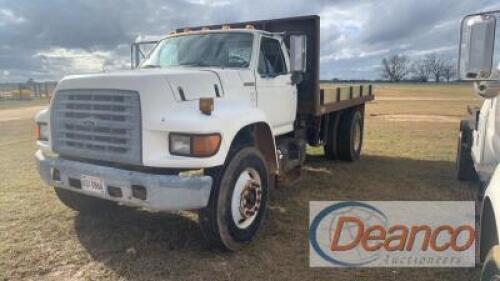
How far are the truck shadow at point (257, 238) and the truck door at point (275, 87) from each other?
121cm

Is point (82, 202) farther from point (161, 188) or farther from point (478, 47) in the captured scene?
point (478, 47)

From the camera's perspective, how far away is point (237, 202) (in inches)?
171

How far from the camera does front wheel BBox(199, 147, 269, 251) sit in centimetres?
409

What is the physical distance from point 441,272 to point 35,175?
6663 mm

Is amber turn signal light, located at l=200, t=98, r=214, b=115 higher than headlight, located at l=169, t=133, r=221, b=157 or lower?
higher

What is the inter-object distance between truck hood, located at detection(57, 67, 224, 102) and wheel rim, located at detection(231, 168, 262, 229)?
0.92 m

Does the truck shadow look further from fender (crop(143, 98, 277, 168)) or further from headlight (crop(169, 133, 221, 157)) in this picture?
headlight (crop(169, 133, 221, 157))

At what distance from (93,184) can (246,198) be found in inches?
59.4

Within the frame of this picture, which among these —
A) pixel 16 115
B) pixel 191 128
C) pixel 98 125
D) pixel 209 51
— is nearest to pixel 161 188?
pixel 191 128

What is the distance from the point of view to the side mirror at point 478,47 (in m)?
2.94

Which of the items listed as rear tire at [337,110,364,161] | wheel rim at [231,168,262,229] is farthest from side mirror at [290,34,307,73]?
rear tire at [337,110,364,161]

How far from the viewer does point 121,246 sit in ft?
15.0

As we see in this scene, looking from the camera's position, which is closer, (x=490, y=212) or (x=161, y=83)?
(x=490, y=212)

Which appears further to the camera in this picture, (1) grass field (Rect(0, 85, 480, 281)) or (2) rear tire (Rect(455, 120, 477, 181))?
(2) rear tire (Rect(455, 120, 477, 181))
